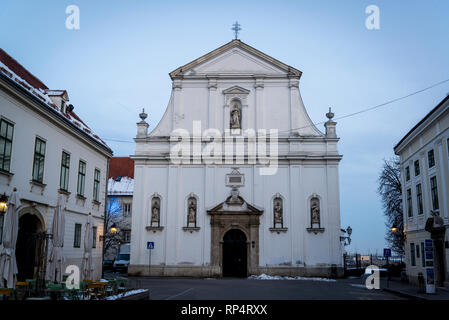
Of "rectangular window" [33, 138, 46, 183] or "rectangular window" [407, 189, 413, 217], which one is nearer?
"rectangular window" [33, 138, 46, 183]

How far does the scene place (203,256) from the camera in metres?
32.6

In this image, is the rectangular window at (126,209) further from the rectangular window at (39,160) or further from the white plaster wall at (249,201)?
the rectangular window at (39,160)

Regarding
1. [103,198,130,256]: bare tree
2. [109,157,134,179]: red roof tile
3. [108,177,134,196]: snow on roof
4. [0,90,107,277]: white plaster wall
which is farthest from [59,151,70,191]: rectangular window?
[109,157,134,179]: red roof tile

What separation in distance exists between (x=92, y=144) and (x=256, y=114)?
555 inches

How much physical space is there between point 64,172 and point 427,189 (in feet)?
64.8

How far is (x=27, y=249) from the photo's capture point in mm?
18609

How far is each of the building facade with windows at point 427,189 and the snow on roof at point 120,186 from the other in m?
34.2

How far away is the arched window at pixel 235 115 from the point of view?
34531 millimetres

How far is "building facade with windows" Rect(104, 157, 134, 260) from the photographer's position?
52656mm

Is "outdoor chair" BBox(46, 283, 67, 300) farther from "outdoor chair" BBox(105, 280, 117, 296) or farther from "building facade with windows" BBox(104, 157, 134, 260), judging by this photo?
→ "building facade with windows" BBox(104, 157, 134, 260)

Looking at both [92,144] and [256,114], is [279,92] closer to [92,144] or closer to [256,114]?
[256,114]

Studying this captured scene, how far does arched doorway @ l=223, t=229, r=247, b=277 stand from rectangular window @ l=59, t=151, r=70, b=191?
1444cm

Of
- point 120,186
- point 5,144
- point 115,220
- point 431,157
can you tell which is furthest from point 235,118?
point 120,186

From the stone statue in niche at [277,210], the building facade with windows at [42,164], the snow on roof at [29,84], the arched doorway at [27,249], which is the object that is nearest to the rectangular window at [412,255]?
the stone statue in niche at [277,210]
